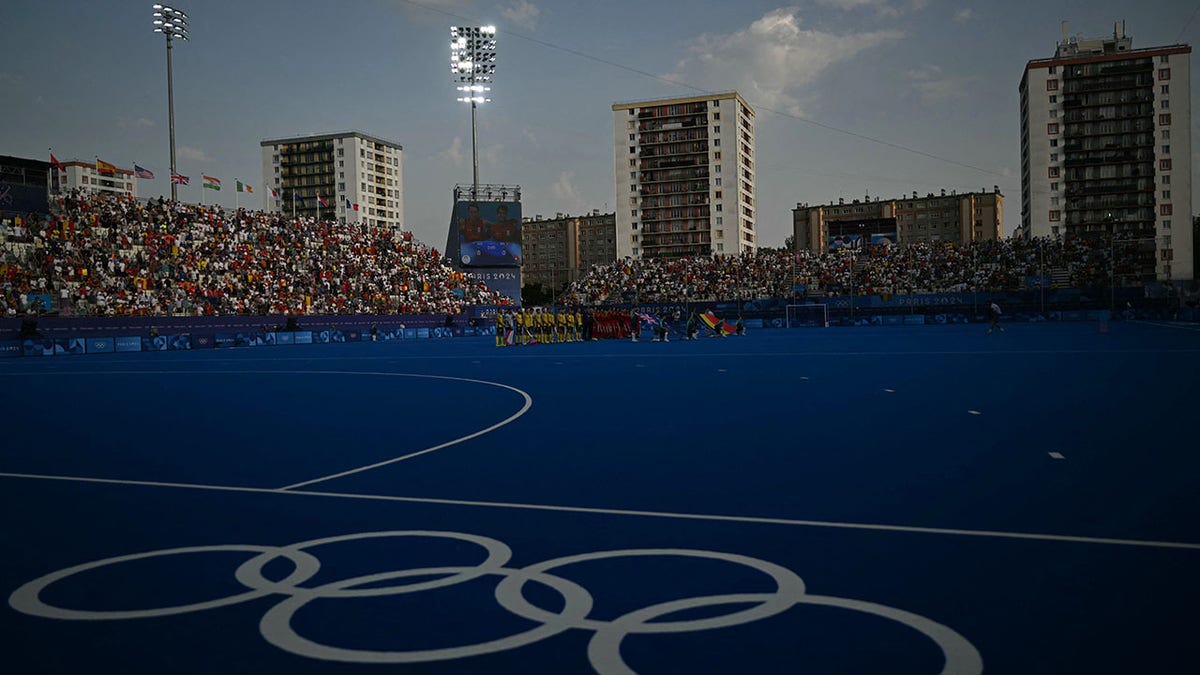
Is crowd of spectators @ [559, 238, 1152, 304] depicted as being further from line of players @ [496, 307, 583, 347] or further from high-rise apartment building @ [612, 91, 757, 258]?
high-rise apartment building @ [612, 91, 757, 258]

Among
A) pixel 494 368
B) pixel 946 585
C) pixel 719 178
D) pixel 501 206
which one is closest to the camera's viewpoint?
pixel 946 585

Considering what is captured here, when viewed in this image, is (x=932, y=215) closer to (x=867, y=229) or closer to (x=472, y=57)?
(x=867, y=229)

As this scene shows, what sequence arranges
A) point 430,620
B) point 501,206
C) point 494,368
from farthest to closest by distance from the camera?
point 501,206, point 494,368, point 430,620

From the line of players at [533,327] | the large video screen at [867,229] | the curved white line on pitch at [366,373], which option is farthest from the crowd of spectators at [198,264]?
the large video screen at [867,229]

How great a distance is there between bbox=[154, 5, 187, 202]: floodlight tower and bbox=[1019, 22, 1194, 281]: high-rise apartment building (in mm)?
106621

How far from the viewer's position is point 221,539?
19.9 feet

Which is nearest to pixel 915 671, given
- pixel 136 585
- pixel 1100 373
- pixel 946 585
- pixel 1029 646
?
pixel 1029 646

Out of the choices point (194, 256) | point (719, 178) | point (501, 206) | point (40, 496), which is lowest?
point (40, 496)

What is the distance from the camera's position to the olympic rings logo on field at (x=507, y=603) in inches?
154

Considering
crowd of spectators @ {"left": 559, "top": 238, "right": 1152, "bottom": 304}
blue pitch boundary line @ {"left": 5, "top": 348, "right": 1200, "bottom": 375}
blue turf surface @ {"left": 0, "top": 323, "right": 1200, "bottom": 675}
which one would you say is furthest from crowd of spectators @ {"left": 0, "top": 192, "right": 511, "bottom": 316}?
blue turf surface @ {"left": 0, "top": 323, "right": 1200, "bottom": 675}

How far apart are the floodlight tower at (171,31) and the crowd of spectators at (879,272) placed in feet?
118

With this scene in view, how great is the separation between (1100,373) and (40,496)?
64.9 feet

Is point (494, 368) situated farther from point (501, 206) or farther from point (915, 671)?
point (501, 206)

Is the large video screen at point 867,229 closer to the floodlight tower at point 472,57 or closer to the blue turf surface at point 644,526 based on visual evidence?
the floodlight tower at point 472,57
